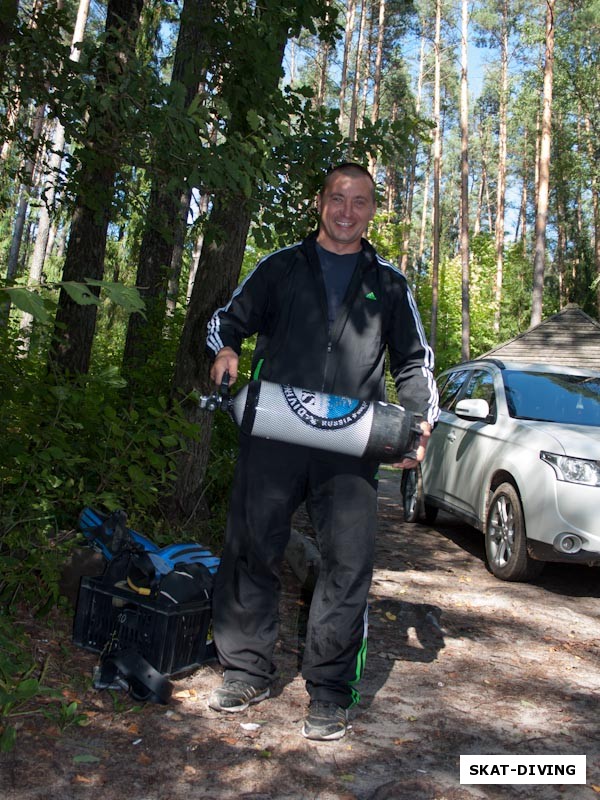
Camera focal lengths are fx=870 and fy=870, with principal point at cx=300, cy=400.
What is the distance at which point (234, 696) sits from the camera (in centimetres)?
377

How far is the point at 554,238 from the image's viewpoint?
60906mm

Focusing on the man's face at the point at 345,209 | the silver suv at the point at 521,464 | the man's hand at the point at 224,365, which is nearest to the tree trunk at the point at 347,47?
the silver suv at the point at 521,464

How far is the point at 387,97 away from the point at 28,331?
159 ft

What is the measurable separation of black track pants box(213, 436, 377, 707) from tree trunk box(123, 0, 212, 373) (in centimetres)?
93

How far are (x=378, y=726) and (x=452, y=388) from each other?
590 cm

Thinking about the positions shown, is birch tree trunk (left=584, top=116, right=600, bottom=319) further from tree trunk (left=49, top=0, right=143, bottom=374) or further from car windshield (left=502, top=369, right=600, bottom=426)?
tree trunk (left=49, top=0, right=143, bottom=374)

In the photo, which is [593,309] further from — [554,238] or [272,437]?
[272,437]

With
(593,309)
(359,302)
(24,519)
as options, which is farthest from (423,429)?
(593,309)

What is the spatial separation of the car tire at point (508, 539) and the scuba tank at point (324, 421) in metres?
3.35

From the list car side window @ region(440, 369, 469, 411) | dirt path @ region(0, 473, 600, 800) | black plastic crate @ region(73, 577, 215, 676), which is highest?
car side window @ region(440, 369, 469, 411)

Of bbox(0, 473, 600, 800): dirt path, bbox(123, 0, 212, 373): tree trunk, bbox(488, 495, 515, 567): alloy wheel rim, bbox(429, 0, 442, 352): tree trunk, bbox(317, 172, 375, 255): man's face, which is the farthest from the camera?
bbox(429, 0, 442, 352): tree trunk

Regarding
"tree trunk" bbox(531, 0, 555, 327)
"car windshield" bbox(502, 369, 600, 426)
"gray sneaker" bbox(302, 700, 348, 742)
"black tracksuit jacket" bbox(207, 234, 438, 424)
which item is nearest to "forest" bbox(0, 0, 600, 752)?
"black tracksuit jacket" bbox(207, 234, 438, 424)

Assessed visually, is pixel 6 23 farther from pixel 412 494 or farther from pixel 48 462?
pixel 412 494

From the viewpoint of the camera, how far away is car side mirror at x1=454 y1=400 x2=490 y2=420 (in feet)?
23.8
